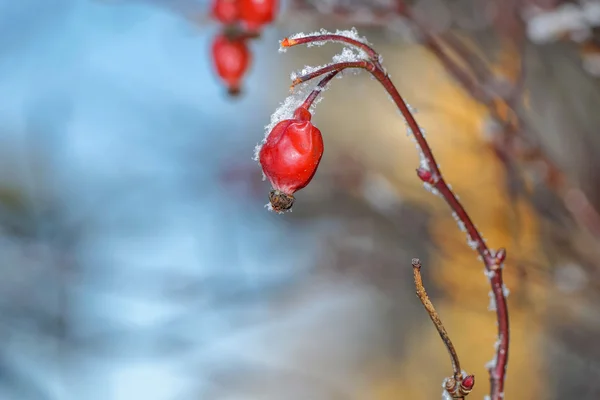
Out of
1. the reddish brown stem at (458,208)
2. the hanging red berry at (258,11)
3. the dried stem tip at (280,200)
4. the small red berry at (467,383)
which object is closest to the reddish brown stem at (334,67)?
the reddish brown stem at (458,208)

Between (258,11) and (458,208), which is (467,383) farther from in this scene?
(258,11)

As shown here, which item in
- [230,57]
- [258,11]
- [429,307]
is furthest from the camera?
[230,57]

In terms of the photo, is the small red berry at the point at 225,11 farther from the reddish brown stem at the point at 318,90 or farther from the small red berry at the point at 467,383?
the small red berry at the point at 467,383

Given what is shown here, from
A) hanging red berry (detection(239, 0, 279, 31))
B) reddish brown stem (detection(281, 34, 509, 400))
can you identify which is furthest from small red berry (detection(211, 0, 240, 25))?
reddish brown stem (detection(281, 34, 509, 400))

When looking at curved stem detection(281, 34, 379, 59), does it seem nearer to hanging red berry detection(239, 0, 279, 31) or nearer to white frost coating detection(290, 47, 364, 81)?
white frost coating detection(290, 47, 364, 81)

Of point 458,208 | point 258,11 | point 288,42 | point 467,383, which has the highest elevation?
point 258,11

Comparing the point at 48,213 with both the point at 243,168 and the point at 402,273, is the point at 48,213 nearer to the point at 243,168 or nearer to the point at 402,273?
the point at 243,168

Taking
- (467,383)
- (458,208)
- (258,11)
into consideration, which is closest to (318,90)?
(458,208)

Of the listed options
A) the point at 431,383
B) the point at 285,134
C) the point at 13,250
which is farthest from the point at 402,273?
the point at 431,383
